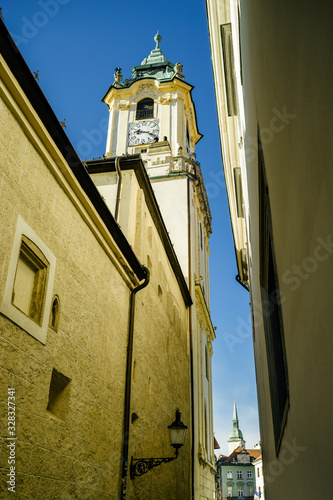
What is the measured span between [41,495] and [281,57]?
4.97 m

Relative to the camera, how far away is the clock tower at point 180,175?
2092cm

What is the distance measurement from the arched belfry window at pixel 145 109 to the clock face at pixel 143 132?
1.73 ft

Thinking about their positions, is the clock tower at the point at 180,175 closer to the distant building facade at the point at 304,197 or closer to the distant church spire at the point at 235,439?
the distant building facade at the point at 304,197

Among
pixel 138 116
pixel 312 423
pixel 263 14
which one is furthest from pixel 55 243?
pixel 138 116

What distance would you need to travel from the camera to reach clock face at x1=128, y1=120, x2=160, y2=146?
29359 millimetres

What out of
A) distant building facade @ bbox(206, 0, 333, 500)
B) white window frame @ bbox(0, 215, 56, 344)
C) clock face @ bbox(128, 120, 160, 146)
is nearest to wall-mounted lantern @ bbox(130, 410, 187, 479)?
white window frame @ bbox(0, 215, 56, 344)

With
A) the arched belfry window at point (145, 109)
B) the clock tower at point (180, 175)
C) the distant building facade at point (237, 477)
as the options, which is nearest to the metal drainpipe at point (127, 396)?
the clock tower at point (180, 175)

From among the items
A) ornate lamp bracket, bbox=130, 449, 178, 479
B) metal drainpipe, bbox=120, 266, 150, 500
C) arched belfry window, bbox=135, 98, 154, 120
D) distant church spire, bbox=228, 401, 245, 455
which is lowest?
ornate lamp bracket, bbox=130, 449, 178, 479

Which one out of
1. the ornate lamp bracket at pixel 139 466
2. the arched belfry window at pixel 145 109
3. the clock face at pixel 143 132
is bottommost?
the ornate lamp bracket at pixel 139 466

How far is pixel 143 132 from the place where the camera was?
29.8 meters

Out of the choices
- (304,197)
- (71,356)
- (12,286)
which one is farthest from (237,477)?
(304,197)

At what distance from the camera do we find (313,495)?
1964mm

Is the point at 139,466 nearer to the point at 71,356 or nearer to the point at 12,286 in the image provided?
the point at 71,356

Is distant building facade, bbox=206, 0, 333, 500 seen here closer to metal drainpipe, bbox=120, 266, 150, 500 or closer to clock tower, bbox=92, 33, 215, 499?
metal drainpipe, bbox=120, 266, 150, 500
